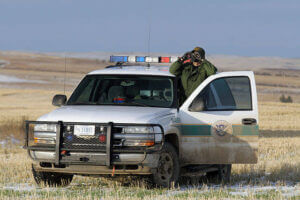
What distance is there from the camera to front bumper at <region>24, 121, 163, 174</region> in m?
9.36

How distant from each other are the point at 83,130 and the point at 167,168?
1411 millimetres

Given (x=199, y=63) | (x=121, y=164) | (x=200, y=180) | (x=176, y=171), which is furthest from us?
(x=200, y=180)

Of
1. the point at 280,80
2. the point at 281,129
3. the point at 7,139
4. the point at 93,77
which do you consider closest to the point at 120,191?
the point at 93,77

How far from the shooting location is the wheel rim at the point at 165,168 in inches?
390

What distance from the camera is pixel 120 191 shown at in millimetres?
9602

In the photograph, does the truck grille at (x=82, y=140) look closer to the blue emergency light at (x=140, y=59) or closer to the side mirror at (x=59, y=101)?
the side mirror at (x=59, y=101)

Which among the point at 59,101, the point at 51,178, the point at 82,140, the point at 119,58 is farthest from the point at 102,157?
the point at 119,58

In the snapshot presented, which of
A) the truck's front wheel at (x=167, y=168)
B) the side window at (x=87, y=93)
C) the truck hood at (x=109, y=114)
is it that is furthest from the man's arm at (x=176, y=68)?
the truck's front wheel at (x=167, y=168)

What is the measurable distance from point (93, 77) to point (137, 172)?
2.33 m

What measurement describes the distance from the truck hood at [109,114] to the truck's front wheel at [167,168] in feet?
1.62

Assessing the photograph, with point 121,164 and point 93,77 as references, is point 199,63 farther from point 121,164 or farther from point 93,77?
point 121,164

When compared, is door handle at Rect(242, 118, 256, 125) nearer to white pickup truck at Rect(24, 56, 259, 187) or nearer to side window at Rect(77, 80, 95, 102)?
white pickup truck at Rect(24, 56, 259, 187)

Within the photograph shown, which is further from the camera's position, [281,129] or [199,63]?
[281,129]

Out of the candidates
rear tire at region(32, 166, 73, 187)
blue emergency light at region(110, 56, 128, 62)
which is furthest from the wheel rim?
blue emergency light at region(110, 56, 128, 62)
